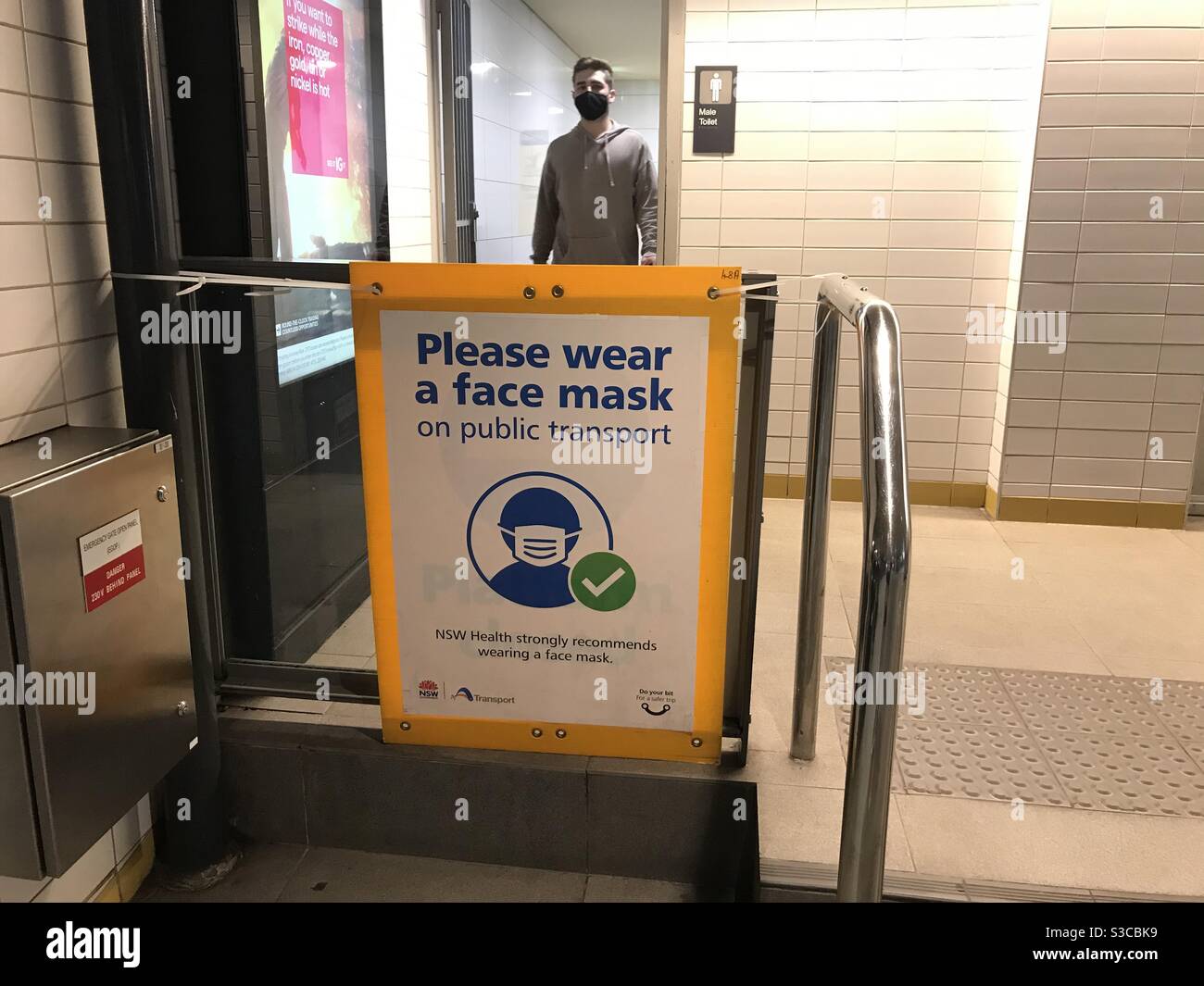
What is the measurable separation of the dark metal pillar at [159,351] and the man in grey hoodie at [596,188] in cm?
223

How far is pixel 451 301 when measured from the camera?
73.8 inches

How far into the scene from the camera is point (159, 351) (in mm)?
1901

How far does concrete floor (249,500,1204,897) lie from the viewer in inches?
72.5

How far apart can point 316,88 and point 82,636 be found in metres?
2.06

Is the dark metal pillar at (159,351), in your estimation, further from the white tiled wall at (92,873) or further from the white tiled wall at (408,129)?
the white tiled wall at (408,129)

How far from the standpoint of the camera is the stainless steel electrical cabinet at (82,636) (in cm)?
148

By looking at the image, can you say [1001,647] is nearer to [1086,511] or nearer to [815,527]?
[815,527]

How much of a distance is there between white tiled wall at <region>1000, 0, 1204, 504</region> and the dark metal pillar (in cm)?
A: 321

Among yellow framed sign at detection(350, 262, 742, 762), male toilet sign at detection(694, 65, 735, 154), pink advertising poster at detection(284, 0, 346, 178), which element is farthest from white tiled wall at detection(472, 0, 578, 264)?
yellow framed sign at detection(350, 262, 742, 762)
